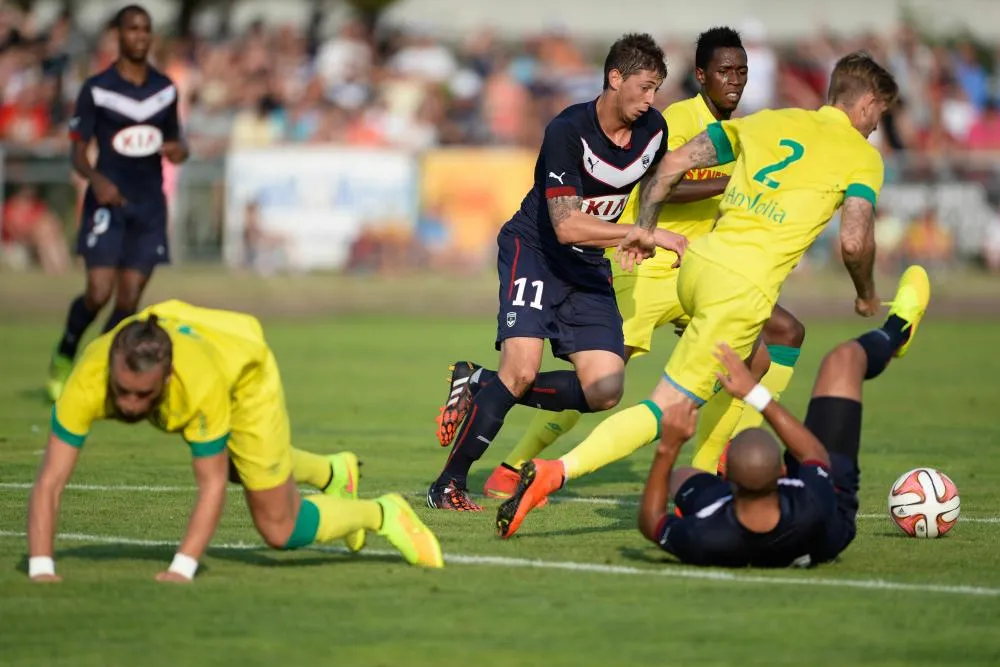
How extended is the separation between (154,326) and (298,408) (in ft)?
26.1

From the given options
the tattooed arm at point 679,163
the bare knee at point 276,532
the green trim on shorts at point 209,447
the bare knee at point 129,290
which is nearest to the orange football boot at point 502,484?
the tattooed arm at point 679,163

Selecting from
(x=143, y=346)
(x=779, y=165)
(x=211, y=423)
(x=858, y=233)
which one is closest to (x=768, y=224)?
(x=779, y=165)

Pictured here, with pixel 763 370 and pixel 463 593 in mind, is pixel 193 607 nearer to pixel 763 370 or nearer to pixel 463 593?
pixel 463 593

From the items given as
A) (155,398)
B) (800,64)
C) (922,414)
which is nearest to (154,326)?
(155,398)

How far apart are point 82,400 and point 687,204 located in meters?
4.67

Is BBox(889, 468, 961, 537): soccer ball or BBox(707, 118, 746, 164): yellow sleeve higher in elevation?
BBox(707, 118, 746, 164): yellow sleeve

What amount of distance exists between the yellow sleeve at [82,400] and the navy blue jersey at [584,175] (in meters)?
3.16

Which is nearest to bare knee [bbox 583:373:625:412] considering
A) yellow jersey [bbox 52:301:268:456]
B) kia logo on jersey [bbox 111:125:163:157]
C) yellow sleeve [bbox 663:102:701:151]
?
yellow sleeve [bbox 663:102:701:151]

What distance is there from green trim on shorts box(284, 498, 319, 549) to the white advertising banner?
19.7 metres

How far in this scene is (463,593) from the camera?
267 inches

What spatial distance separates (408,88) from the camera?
30.5 metres

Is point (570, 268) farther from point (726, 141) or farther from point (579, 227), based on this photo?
point (726, 141)

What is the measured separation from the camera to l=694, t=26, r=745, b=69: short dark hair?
9836 mm

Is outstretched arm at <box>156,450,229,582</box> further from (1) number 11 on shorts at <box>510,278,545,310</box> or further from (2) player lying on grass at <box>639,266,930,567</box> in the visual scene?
(1) number 11 on shorts at <box>510,278,545,310</box>
